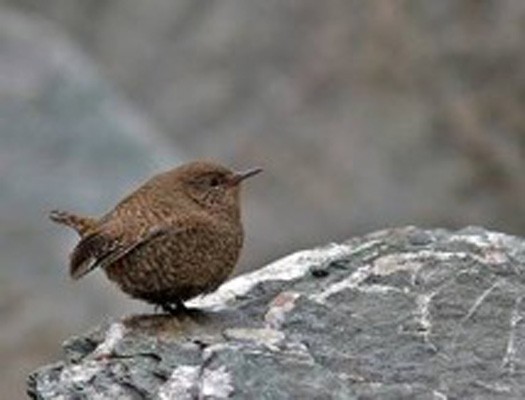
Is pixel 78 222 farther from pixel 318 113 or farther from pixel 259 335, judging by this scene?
pixel 318 113

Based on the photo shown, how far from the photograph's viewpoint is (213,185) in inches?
276

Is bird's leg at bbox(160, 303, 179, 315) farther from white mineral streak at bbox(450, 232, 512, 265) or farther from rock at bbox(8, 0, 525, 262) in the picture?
rock at bbox(8, 0, 525, 262)

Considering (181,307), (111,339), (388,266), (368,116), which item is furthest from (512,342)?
(368,116)

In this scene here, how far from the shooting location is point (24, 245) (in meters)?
10.4

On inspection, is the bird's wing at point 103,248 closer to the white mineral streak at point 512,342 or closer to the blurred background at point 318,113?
the white mineral streak at point 512,342

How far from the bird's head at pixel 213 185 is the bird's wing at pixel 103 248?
7.3 inches

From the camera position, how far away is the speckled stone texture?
6355 mm

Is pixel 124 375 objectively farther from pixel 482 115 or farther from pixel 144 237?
pixel 482 115

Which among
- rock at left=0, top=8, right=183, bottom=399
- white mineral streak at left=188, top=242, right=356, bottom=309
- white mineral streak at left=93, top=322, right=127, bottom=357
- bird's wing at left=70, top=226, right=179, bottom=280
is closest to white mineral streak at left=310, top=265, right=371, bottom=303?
white mineral streak at left=188, top=242, right=356, bottom=309

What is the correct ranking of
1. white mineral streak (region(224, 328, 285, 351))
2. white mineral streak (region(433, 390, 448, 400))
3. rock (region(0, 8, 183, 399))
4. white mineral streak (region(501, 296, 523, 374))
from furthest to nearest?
rock (region(0, 8, 183, 399)) → white mineral streak (region(224, 328, 285, 351)) → white mineral streak (region(501, 296, 523, 374)) → white mineral streak (region(433, 390, 448, 400))

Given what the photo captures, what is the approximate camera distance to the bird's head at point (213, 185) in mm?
6949

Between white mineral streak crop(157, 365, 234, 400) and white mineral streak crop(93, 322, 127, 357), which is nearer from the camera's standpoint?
white mineral streak crop(157, 365, 234, 400)

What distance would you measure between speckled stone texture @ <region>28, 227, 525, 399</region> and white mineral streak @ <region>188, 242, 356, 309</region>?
1 centimetres

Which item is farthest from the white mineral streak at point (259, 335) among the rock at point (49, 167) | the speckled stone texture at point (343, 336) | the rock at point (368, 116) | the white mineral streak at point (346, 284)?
the rock at point (368, 116)
